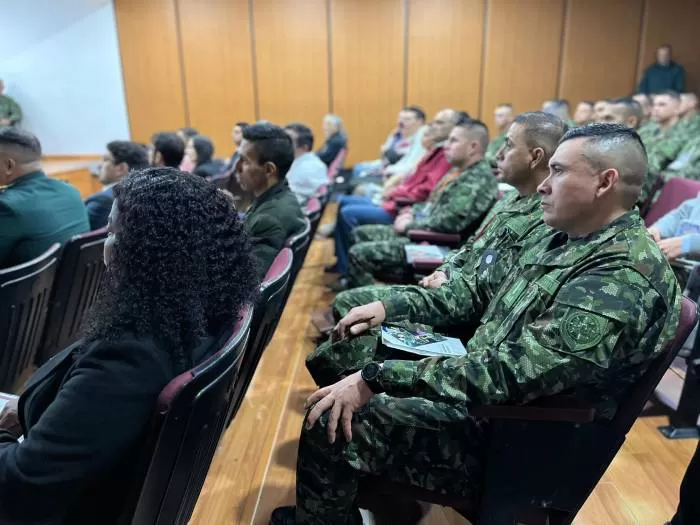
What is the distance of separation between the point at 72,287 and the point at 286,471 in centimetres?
105

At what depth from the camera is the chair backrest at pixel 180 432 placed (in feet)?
2.72

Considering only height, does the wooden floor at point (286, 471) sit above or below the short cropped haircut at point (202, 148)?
below

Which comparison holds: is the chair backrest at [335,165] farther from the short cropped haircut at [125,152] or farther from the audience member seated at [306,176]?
the short cropped haircut at [125,152]

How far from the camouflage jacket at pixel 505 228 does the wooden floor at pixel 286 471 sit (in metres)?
0.87

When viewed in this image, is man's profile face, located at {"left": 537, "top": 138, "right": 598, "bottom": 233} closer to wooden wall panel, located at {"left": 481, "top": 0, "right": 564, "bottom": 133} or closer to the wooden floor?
A: the wooden floor

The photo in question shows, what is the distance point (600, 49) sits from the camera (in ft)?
25.0

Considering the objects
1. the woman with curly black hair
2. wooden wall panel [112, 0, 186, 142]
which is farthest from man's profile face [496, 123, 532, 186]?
wooden wall panel [112, 0, 186, 142]

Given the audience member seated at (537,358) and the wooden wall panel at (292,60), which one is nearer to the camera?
the audience member seated at (537,358)

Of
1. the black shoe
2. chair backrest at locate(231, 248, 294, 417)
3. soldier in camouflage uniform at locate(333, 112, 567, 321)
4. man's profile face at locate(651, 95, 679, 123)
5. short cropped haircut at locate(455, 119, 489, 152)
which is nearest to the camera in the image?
chair backrest at locate(231, 248, 294, 417)

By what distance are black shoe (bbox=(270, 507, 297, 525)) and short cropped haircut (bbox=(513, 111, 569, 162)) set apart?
1.46m

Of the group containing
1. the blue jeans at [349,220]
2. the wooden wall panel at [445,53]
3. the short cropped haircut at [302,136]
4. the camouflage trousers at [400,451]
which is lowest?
the blue jeans at [349,220]

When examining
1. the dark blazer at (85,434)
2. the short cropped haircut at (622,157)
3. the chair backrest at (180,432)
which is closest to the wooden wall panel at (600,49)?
the short cropped haircut at (622,157)

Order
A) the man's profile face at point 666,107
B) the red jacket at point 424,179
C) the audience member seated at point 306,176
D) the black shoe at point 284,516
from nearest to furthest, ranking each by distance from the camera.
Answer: the black shoe at point 284,516, the red jacket at point 424,179, the audience member seated at point 306,176, the man's profile face at point 666,107

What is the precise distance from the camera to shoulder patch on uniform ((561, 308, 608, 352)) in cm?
105
